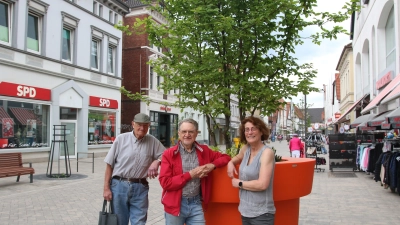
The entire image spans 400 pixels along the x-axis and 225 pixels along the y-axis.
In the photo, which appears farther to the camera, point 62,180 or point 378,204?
point 62,180

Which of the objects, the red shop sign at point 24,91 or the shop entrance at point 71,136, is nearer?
the red shop sign at point 24,91

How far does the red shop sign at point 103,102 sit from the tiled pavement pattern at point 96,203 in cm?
1099

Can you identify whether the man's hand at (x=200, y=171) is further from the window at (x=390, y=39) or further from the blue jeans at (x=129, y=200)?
the window at (x=390, y=39)

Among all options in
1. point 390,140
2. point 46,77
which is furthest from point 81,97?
point 390,140

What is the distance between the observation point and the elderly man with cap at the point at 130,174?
4105 mm

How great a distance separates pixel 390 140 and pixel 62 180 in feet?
33.8

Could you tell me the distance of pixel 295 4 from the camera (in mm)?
4992

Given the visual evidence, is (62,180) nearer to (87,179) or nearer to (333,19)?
(87,179)

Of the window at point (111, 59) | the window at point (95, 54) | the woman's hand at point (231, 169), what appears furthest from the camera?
the window at point (111, 59)

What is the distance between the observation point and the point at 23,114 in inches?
688

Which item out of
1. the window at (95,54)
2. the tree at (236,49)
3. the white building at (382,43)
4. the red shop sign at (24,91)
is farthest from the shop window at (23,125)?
the white building at (382,43)

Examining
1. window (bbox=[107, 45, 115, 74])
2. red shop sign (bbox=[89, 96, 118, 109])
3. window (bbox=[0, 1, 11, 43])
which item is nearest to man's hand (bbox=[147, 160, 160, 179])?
window (bbox=[0, 1, 11, 43])

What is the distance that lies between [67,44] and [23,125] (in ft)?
19.6

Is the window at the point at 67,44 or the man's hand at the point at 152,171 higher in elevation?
the window at the point at 67,44
